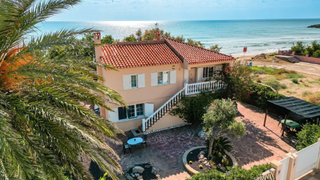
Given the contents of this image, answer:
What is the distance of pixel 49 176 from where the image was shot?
188 inches

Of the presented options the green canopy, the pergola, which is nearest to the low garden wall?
the green canopy

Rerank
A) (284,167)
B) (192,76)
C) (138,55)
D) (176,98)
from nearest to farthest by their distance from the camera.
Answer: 1. (284,167)
2. (138,55)
3. (176,98)
4. (192,76)

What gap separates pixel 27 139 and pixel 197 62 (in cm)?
1399

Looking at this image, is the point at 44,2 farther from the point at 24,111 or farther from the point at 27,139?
the point at 27,139

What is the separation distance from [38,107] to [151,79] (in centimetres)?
1235

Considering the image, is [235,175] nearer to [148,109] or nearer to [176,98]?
[176,98]

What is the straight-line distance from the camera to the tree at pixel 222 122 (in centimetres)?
1180

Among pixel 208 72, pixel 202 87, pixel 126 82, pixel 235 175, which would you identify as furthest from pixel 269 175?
pixel 208 72

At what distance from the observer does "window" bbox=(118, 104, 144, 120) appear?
1752cm

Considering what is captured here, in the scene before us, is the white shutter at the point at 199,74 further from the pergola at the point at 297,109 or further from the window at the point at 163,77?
the pergola at the point at 297,109

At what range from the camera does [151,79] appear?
1745 centimetres

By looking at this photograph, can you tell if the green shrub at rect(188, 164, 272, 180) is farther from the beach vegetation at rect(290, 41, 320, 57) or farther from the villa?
the beach vegetation at rect(290, 41, 320, 57)

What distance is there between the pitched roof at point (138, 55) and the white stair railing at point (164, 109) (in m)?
2.50

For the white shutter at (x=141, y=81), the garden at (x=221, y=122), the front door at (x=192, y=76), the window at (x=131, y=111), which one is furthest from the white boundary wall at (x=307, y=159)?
the window at (x=131, y=111)
